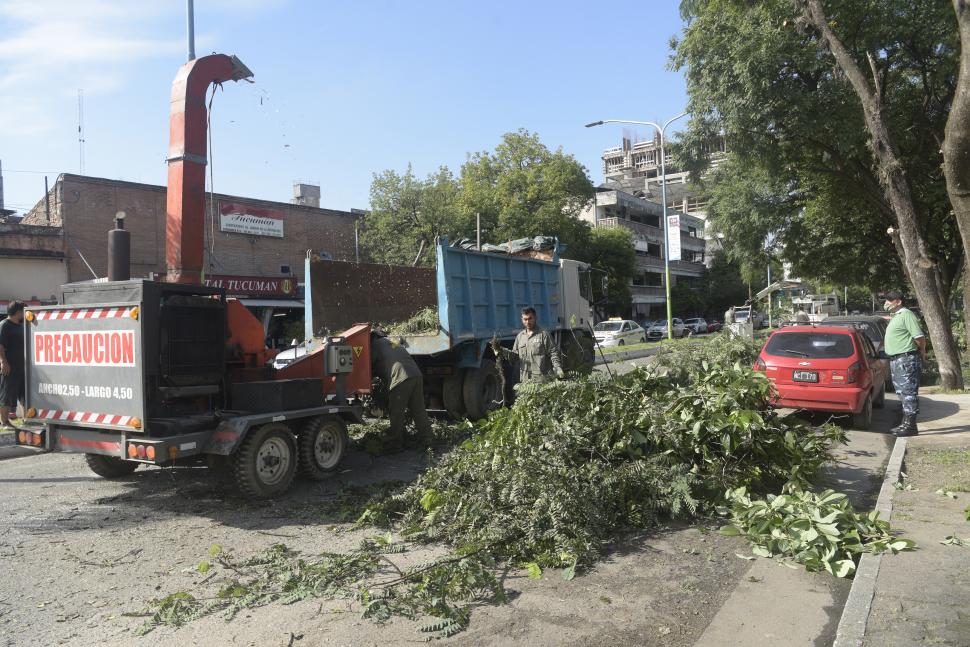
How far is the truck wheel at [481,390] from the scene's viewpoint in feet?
32.9

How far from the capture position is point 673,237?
27.4m

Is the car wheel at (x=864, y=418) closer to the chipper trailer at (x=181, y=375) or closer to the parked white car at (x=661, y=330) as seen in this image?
the chipper trailer at (x=181, y=375)

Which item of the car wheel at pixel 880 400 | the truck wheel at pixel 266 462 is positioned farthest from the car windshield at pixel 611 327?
the truck wheel at pixel 266 462

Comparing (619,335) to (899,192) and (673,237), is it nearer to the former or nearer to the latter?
(673,237)

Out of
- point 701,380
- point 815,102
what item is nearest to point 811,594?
point 701,380

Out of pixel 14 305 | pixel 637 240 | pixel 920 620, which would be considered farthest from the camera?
pixel 637 240

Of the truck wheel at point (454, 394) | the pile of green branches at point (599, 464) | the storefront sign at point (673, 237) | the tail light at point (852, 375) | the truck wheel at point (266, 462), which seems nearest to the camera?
the pile of green branches at point (599, 464)

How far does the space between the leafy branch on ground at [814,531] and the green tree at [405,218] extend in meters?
28.0

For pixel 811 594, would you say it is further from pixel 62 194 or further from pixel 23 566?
pixel 62 194

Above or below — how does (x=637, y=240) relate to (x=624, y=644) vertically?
above

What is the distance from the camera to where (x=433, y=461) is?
7461 millimetres

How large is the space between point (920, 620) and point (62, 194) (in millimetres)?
28486

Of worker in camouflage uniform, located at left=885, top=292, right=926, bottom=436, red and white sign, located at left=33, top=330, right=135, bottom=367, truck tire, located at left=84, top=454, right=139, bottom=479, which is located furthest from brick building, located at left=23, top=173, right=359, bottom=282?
worker in camouflage uniform, located at left=885, top=292, right=926, bottom=436

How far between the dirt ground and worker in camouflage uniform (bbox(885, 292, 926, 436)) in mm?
5025
